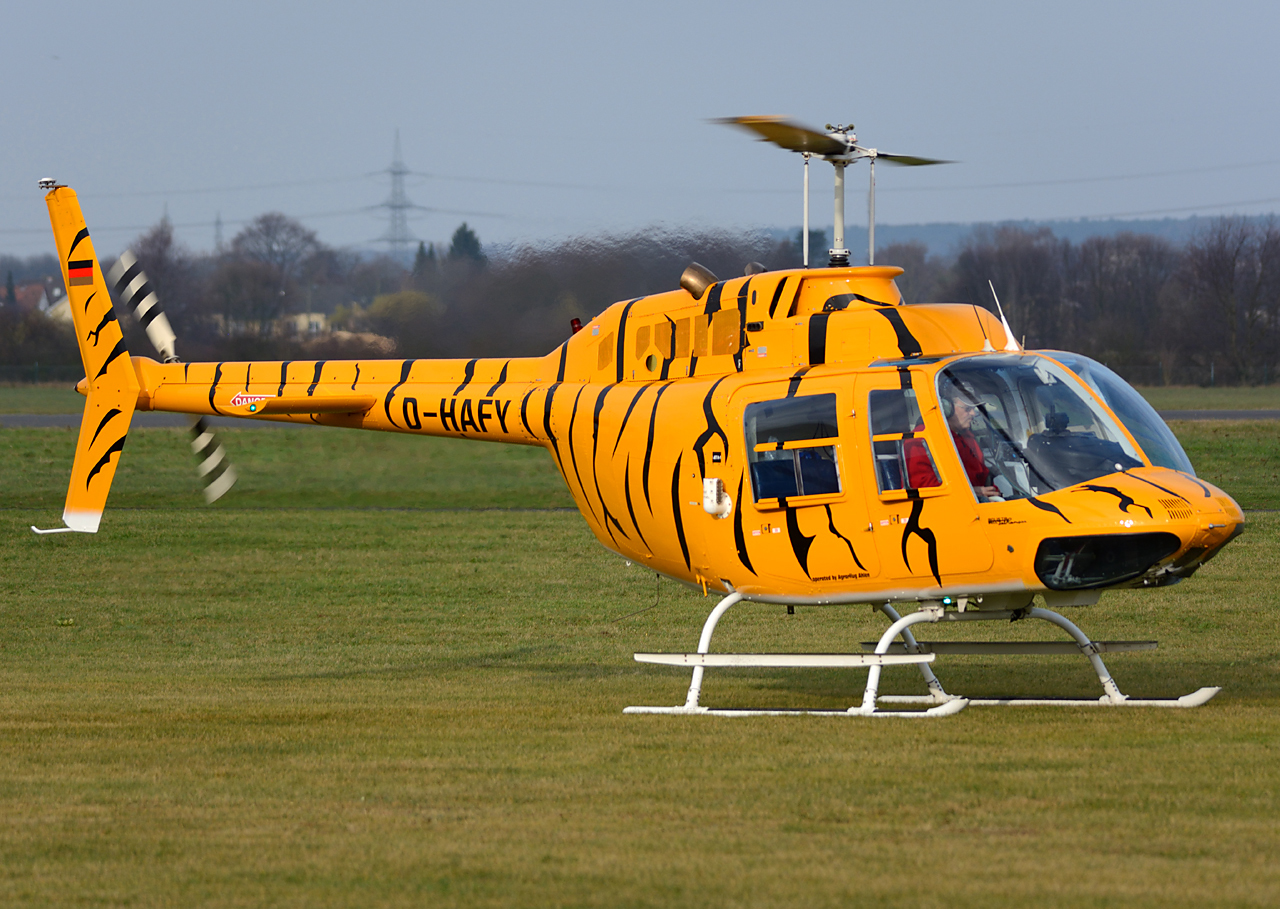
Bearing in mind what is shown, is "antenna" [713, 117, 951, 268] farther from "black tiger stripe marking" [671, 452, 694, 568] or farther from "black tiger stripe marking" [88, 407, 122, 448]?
"black tiger stripe marking" [88, 407, 122, 448]

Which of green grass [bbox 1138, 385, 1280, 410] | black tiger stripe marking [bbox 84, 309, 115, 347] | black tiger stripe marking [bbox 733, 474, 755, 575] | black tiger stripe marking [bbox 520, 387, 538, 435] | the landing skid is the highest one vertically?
black tiger stripe marking [bbox 84, 309, 115, 347]

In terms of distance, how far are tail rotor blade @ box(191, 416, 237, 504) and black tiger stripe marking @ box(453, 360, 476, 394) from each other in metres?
2.69

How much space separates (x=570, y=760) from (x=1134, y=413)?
4.63 meters

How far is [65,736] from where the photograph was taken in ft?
37.0

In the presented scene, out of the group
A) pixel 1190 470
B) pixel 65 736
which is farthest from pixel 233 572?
pixel 1190 470

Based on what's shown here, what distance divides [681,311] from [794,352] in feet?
4.13

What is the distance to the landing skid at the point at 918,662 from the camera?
11.1 m

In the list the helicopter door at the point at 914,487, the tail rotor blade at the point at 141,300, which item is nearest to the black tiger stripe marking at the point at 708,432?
the helicopter door at the point at 914,487

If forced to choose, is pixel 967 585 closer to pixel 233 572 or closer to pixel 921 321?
pixel 921 321

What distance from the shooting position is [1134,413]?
10867 millimetres

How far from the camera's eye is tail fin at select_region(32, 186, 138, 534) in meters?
15.0

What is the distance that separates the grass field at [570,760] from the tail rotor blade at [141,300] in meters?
2.90

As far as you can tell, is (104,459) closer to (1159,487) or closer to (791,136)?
(791,136)

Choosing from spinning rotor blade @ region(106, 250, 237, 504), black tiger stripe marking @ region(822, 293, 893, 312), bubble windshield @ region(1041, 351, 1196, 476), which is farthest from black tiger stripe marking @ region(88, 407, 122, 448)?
bubble windshield @ region(1041, 351, 1196, 476)
